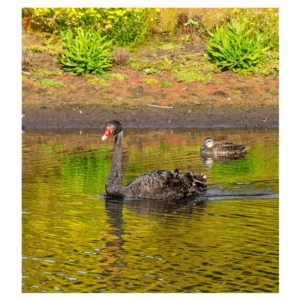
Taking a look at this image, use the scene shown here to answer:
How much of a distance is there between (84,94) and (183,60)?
3692 millimetres

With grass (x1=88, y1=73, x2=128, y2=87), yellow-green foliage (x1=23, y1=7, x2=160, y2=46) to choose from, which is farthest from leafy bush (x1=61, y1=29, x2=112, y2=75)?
yellow-green foliage (x1=23, y1=7, x2=160, y2=46)

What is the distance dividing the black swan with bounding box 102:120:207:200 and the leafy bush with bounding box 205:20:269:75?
12.1 metres

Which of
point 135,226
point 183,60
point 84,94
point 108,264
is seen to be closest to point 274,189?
point 135,226

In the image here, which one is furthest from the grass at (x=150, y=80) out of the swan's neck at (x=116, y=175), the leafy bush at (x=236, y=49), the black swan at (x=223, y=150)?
the swan's neck at (x=116, y=175)

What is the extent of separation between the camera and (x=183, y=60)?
2934 cm

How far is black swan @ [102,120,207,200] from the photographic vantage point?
16312mm

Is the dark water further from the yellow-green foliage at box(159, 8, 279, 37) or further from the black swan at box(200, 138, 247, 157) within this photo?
the yellow-green foliage at box(159, 8, 279, 37)

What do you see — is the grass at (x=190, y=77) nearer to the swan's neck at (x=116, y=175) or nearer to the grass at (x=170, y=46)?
the grass at (x=170, y=46)

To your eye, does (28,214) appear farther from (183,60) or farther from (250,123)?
(183,60)

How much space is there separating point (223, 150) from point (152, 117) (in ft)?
16.9

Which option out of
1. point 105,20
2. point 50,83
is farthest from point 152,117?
point 105,20

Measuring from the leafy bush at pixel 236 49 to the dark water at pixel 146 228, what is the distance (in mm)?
7282

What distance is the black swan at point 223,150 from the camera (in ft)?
68.7

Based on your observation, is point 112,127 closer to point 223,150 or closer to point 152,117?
point 223,150
